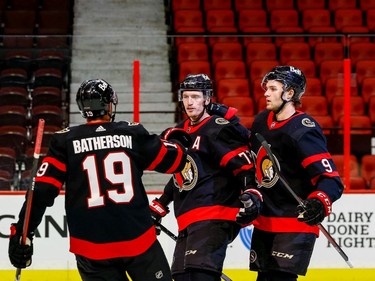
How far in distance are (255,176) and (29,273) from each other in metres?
2.46

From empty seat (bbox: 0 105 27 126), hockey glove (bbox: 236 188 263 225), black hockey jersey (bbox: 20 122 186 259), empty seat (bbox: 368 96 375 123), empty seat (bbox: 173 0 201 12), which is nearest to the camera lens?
black hockey jersey (bbox: 20 122 186 259)

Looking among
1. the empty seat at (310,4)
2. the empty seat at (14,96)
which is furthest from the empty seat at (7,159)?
the empty seat at (310,4)

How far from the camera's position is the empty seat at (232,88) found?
23.6ft

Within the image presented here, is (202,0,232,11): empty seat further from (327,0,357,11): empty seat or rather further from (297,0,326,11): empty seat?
(327,0,357,11): empty seat

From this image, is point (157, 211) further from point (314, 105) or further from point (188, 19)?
point (188, 19)

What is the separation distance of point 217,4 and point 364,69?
367 cm

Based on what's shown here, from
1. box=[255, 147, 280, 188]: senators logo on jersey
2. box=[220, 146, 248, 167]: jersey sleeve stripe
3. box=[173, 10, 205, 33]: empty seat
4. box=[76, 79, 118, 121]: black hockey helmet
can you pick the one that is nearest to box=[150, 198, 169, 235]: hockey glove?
box=[220, 146, 248, 167]: jersey sleeve stripe

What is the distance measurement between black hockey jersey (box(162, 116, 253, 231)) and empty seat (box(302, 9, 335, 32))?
18.5 ft

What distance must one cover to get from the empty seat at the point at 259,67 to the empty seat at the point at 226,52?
5.1 inches

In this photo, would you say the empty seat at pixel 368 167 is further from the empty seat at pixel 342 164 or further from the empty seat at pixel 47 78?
the empty seat at pixel 47 78

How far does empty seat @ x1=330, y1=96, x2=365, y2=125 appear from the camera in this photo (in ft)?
23.4

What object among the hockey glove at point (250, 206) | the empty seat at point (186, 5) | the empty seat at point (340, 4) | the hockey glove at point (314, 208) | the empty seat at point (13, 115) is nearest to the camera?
the hockey glove at point (314, 208)

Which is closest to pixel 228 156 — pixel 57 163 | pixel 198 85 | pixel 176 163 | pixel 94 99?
pixel 198 85

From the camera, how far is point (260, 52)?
7.69m
